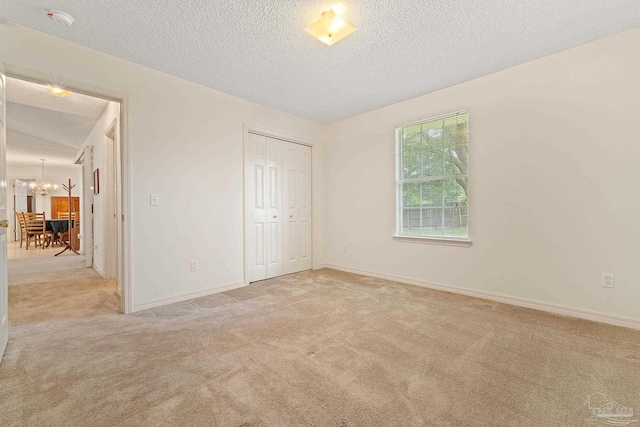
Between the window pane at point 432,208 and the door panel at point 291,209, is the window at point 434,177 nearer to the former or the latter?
the window pane at point 432,208

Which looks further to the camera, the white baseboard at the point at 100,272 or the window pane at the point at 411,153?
the white baseboard at the point at 100,272

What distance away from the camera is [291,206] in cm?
447

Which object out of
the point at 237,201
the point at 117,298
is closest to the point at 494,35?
the point at 237,201

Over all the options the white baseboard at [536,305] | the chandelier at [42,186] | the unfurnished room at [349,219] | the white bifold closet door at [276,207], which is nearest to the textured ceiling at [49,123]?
the unfurnished room at [349,219]

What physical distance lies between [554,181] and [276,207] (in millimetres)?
3362

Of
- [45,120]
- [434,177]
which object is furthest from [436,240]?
[45,120]

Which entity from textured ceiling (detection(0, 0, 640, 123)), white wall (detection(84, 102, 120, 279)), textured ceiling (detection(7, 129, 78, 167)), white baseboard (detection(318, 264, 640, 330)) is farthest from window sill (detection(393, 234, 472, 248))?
textured ceiling (detection(7, 129, 78, 167))

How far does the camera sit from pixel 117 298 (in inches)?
128

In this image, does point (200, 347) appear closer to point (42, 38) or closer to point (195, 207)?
point (195, 207)

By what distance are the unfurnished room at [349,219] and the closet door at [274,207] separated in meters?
0.04

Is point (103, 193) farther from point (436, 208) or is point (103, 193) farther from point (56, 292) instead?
point (436, 208)

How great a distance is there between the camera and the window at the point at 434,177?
335cm

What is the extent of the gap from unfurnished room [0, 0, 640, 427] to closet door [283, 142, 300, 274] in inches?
1.6

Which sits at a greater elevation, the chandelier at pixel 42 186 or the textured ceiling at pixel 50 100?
the textured ceiling at pixel 50 100
